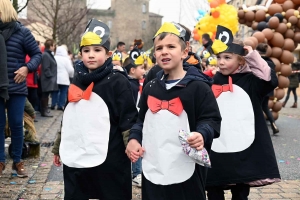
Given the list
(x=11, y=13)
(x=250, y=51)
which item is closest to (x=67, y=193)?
(x=250, y=51)

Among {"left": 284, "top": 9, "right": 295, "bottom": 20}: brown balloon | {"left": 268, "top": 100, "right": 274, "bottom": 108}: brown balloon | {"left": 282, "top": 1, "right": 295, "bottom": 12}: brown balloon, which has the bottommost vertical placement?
{"left": 268, "top": 100, "right": 274, "bottom": 108}: brown balloon

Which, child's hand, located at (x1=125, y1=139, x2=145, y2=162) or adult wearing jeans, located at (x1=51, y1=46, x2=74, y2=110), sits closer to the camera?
child's hand, located at (x1=125, y1=139, x2=145, y2=162)

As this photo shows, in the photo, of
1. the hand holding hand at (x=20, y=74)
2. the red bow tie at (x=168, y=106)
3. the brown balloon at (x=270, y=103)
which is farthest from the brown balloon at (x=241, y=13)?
the red bow tie at (x=168, y=106)

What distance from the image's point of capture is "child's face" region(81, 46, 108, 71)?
3324 mm

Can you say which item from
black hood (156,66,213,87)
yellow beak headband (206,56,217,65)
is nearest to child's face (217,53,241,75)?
black hood (156,66,213,87)

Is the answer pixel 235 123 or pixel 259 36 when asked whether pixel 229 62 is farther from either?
pixel 259 36

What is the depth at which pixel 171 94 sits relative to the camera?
2811mm

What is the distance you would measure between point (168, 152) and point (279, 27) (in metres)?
7.54

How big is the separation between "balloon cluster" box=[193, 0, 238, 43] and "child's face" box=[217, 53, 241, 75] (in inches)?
238

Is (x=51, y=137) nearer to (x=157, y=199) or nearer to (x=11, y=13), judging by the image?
(x=11, y=13)

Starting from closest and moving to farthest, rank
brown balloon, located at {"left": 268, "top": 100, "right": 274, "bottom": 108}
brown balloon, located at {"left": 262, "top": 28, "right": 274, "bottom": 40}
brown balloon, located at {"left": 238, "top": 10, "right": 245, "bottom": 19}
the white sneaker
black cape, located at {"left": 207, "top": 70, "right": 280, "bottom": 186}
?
black cape, located at {"left": 207, "top": 70, "right": 280, "bottom": 186}, the white sneaker, brown balloon, located at {"left": 262, "top": 28, "right": 274, "bottom": 40}, brown balloon, located at {"left": 238, "top": 10, "right": 245, "bottom": 19}, brown balloon, located at {"left": 268, "top": 100, "right": 274, "bottom": 108}

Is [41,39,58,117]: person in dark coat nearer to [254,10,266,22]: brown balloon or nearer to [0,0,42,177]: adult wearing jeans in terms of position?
[254,10,266,22]: brown balloon

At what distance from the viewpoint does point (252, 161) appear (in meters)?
3.64

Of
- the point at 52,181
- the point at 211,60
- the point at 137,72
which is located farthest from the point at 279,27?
the point at 52,181
